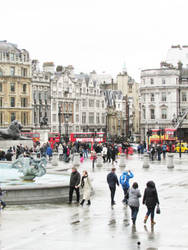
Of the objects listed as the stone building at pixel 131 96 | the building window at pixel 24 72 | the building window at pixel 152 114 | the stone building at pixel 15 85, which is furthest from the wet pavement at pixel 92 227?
the stone building at pixel 131 96

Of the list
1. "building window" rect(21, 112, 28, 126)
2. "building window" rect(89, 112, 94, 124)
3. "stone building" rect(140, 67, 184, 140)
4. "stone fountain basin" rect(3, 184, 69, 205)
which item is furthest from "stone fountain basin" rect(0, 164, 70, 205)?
"building window" rect(89, 112, 94, 124)

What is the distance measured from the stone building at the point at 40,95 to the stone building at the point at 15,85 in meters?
2.92

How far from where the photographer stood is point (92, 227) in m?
15.1

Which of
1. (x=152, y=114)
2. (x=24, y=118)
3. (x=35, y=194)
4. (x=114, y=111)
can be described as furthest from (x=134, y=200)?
(x=114, y=111)

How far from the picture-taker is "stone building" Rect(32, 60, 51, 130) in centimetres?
9462

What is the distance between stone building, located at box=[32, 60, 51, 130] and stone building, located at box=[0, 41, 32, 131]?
9.57 feet

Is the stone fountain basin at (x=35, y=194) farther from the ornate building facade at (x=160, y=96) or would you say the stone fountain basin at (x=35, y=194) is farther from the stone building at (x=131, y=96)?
the stone building at (x=131, y=96)

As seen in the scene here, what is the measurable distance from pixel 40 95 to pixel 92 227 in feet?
269

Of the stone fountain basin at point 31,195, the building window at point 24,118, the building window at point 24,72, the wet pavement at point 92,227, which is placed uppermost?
the building window at point 24,72

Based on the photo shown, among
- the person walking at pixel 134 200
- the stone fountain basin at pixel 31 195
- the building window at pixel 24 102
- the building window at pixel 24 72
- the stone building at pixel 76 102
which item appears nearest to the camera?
the person walking at pixel 134 200

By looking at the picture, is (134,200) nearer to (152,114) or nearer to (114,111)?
(152,114)

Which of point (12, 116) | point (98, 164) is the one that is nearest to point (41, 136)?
point (12, 116)

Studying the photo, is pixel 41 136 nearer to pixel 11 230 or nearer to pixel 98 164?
pixel 98 164

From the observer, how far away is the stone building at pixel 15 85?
3477 inches
